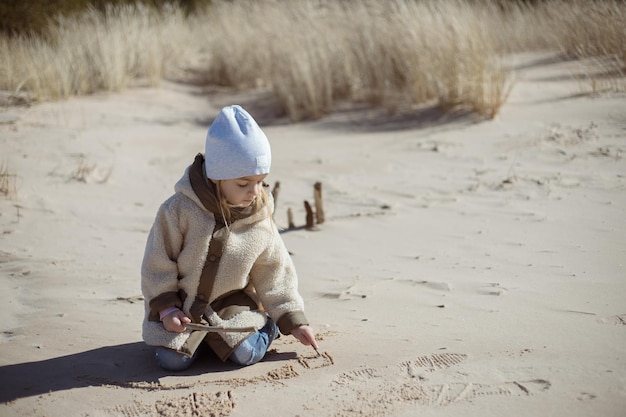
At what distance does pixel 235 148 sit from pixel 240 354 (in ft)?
2.78

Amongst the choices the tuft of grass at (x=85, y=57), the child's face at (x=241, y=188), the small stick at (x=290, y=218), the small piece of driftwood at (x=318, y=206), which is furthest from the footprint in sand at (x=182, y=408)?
the tuft of grass at (x=85, y=57)

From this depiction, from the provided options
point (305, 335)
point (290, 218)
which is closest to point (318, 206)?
point (290, 218)

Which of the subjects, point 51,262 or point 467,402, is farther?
point 51,262

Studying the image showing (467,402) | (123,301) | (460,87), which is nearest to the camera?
(467,402)

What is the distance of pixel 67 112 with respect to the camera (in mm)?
8570

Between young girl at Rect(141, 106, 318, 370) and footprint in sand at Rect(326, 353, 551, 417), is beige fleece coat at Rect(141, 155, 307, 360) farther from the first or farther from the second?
footprint in sand at Rect(326, 353, 551, 417)

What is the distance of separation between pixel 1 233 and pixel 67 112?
3.87m

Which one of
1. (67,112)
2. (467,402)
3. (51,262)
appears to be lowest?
(467,402)

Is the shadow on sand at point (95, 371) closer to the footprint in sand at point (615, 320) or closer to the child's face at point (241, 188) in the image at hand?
the child's face at point (241, 188)

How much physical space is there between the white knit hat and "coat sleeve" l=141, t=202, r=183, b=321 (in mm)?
266

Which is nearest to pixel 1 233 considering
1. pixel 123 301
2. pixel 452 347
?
pixel 123 301

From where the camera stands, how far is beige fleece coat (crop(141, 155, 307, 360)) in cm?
296

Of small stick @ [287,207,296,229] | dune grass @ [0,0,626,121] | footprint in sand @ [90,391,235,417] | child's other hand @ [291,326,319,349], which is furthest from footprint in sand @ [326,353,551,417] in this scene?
dune grass @ [0,0,626,121]

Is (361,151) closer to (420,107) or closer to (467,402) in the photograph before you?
(420,107)
